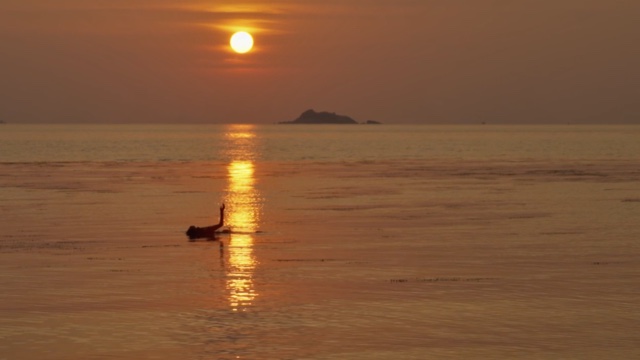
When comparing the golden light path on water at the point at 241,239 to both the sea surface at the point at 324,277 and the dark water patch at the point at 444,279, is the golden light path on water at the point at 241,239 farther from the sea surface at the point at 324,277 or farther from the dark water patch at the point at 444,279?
the dark water patch at the point at 444,279

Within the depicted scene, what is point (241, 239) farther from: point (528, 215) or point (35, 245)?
point (528, 215)

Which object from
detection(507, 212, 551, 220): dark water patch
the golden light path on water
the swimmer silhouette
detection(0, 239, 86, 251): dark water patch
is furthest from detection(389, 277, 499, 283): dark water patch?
detection(507, 212, 551, 220): dark water patch

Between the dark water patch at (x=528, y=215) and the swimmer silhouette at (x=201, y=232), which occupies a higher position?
the dark water patch at (x=528, y=215)

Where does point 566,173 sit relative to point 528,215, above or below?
above

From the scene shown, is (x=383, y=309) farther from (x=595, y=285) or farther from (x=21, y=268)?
(x=21, y=268)

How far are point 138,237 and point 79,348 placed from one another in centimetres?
1657

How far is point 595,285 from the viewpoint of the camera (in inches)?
979

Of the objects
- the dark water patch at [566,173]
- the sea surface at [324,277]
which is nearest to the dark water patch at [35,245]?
the sea surface at [324,277]

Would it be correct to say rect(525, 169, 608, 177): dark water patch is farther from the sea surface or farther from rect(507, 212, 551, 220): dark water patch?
rect(507, 212, 551, 220): dark water patch

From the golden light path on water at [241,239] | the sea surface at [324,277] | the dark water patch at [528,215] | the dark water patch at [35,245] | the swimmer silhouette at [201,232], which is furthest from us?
the dark water patch at [528,215]

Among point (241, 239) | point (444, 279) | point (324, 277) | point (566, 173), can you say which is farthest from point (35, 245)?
point (566, 173)

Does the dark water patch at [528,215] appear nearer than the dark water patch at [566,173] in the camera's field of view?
Yes

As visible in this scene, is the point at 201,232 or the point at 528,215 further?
the point at 528,215

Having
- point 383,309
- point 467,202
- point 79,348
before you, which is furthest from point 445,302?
point 467,202
